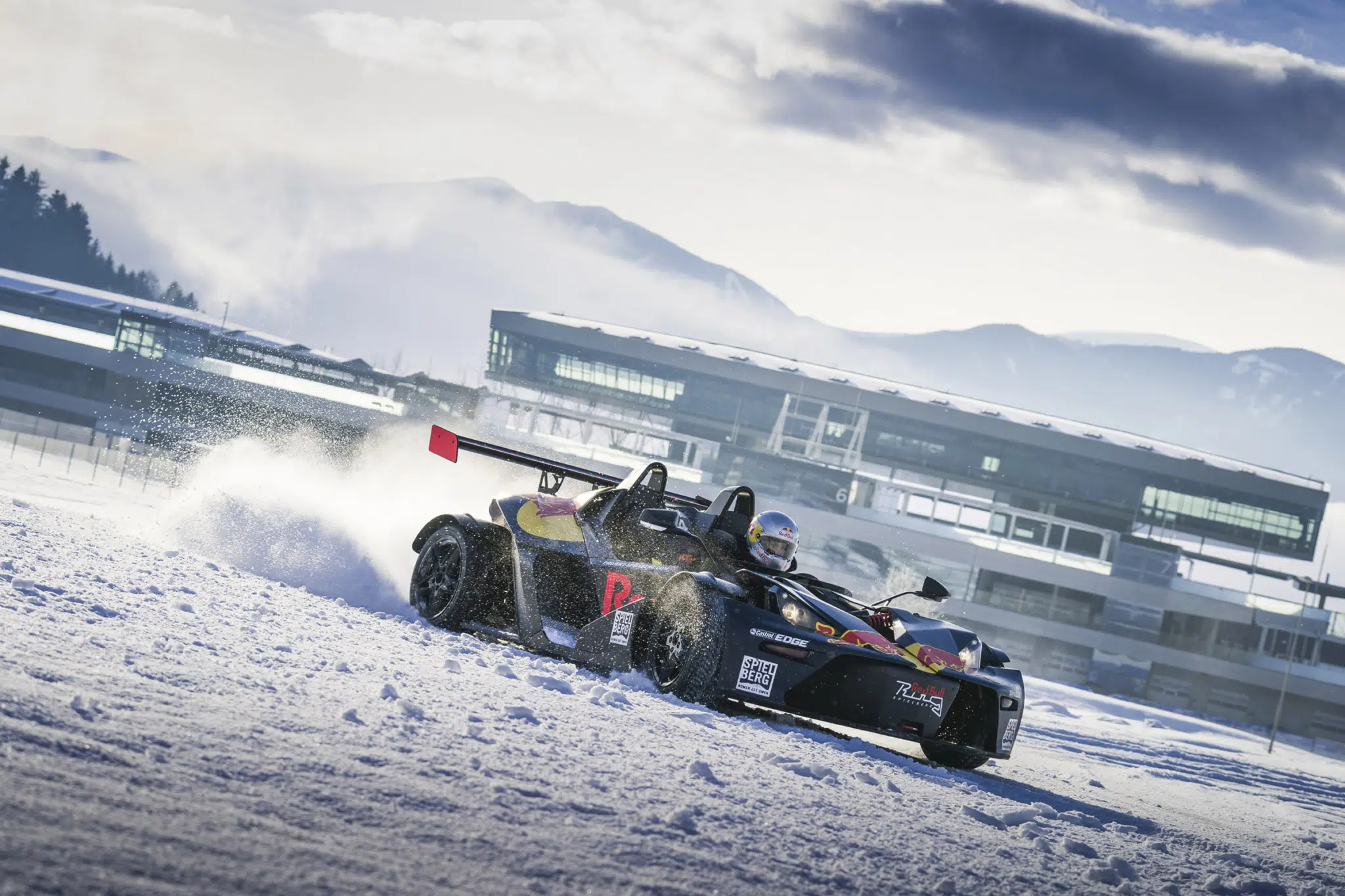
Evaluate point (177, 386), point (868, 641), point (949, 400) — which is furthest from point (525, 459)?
point (949, 400)

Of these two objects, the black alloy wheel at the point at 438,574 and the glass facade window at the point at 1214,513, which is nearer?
the black alloy wheel at the point at 438,574

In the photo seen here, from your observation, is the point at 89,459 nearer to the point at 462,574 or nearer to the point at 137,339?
the point at 462,574

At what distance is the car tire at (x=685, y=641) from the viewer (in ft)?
28.0

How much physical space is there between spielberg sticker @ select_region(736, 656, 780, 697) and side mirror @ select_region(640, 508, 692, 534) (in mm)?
1399

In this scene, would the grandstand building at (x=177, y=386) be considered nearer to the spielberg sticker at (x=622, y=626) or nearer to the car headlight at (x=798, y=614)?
the spielberg sticker at (x=622, y=626)

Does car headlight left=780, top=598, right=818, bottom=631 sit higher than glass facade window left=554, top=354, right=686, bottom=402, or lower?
lower

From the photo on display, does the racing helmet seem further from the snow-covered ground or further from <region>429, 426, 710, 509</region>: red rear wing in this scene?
the snow-covered ground

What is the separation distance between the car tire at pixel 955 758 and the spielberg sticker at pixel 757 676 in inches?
59.1

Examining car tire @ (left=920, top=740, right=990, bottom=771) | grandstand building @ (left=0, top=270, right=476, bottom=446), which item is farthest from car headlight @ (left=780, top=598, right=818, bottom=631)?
grandstand building @ (left=0, top=270, right=476, bottom=446)

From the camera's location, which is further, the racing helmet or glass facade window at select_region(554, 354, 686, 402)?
glass facade window at select_region(554, 354, 686, 402)

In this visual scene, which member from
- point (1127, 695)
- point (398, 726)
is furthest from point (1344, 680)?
point (398, 726)

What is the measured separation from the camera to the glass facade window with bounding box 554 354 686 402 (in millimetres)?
80000

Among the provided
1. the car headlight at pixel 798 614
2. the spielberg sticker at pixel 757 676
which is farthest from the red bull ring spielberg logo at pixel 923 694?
the spielberg sticker at pixel 757 676

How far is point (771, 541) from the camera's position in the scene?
10.2 metres
